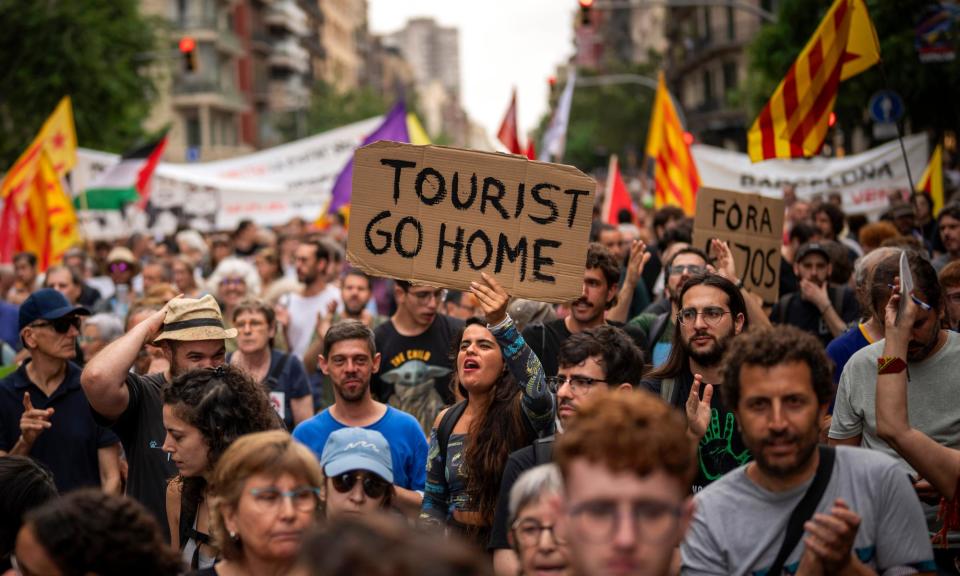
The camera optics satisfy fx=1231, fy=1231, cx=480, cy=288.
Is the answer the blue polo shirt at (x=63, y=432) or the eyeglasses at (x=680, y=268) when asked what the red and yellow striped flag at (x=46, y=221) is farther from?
the eyeglasses at (x=680, y=268)

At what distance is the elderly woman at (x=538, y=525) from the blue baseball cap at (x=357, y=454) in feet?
2.81

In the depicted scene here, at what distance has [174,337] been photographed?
18.9 feet

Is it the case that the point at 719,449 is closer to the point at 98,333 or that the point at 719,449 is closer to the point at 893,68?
the point at 98,333

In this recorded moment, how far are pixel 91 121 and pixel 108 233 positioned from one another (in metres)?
11.0

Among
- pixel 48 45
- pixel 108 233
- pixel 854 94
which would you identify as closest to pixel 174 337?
pixel 108 233

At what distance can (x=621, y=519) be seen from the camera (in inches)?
104

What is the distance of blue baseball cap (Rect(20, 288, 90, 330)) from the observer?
20.8 ft

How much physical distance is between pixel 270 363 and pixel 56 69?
21.9 meters

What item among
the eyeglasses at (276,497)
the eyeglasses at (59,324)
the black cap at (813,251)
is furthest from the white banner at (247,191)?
the eyeglasses at (276,497)

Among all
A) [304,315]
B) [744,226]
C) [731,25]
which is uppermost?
[731,25]

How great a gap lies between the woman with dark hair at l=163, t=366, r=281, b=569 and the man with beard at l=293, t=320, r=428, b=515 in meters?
1.16

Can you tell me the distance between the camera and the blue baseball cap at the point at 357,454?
14.5 ft

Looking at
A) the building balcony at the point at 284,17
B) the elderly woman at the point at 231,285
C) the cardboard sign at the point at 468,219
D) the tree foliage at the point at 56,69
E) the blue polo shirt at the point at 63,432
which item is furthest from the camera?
the building balcony at the point at 284,17

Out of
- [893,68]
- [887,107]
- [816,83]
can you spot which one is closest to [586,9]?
[893,68]
